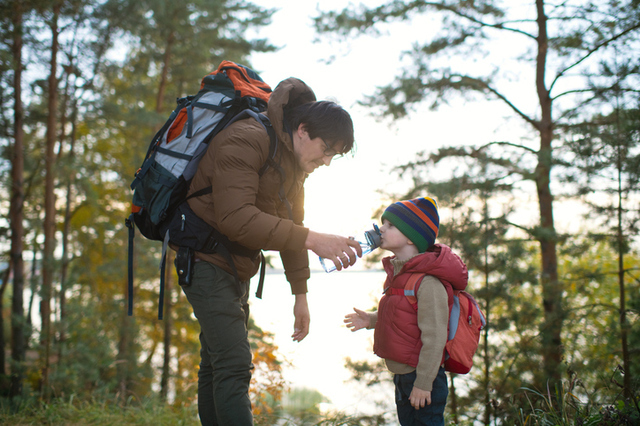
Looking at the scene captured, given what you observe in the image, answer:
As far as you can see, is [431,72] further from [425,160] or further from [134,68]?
[134,68]

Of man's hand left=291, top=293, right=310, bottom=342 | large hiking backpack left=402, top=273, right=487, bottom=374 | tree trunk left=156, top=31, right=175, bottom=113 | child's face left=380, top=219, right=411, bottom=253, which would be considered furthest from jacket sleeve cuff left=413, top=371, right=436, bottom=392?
tree trunk left=156, top=31, right=175, bottom=113

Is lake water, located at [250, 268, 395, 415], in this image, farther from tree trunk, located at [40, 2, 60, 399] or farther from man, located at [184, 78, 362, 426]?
tree trunk, located at [40, 2, 60, 399]

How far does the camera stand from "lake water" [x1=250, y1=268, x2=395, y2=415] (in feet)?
22.4

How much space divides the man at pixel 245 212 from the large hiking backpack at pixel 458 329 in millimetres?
316

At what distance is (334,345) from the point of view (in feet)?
29.5

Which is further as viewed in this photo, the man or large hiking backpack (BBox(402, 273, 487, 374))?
large hiking backpack (BBox(402, 273, 487, 374))

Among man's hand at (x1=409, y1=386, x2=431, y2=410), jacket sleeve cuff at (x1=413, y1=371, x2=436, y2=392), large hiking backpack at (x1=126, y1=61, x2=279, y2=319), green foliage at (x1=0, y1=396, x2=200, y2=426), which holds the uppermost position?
large hiking backpack at (x1=126, y1=61, x2=279, y2=319)

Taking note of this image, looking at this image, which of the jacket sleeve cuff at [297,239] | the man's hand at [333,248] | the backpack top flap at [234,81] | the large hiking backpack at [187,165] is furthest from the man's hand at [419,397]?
the backpack top flap at [234,81]

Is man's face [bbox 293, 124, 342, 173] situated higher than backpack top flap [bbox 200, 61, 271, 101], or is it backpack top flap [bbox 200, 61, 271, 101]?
backpack top flap [bbox 200, 61, 271, 101]

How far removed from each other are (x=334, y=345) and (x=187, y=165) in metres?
7.76

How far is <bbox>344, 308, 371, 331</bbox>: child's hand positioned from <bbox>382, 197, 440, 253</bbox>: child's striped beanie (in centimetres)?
43

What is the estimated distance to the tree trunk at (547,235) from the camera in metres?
5.55

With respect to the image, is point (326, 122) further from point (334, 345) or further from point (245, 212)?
point (334, 345)

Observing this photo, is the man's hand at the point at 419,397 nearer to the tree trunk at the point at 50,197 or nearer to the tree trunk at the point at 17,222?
the tree trunk at the point at 17,222
